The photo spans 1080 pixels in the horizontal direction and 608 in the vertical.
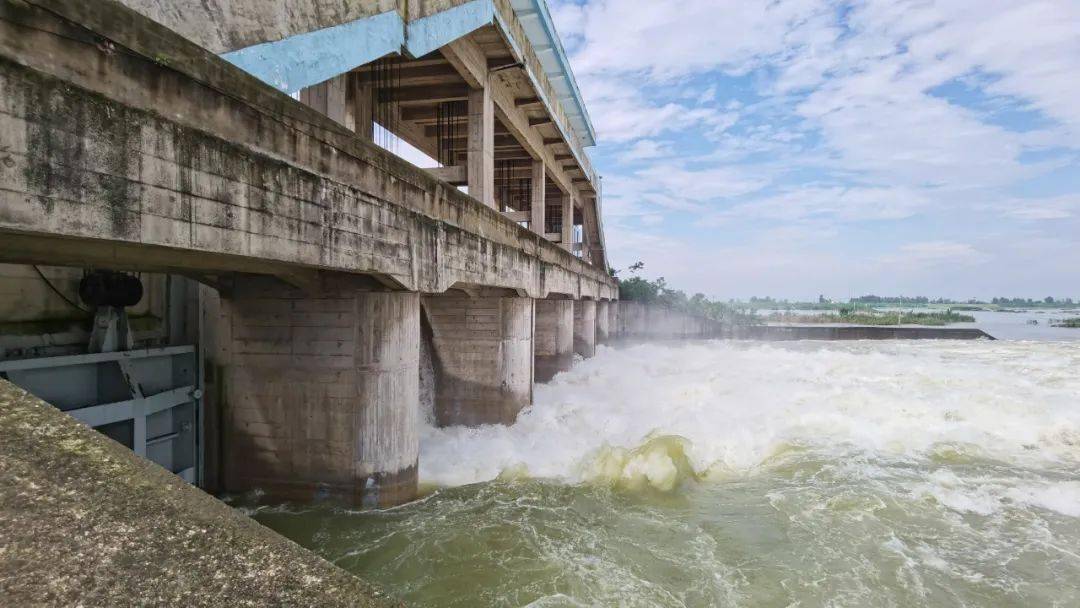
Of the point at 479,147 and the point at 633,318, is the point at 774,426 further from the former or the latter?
the point at 633,318

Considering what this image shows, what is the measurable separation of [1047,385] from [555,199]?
33.0 meters

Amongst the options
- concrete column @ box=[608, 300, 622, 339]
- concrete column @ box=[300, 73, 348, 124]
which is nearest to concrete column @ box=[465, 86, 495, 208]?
concrete column @ box=[300, 73, 348, 124]

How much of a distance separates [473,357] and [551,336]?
35.1 ft

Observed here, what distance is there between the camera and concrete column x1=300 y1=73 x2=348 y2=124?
42.1 feet

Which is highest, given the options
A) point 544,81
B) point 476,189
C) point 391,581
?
point 544,81

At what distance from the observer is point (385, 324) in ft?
32.3

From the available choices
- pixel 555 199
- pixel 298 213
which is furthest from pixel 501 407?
pixel 555 199

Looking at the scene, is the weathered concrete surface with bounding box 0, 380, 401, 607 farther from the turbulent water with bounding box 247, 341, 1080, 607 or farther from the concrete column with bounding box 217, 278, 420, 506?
the concrete column with bounding box 217, 278, 420, 506

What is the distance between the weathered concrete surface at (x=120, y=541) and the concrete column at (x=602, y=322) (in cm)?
4093

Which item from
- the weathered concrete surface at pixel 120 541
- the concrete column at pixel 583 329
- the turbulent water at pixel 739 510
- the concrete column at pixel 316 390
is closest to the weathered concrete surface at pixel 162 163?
the concrete column at pixel 316 390

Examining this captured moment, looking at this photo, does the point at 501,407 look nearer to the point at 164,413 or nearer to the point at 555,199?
the point at 164,413

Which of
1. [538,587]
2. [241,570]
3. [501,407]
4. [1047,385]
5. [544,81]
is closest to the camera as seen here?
[241,570]

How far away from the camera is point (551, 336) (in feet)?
89.7

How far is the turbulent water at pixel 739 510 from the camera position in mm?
7691
